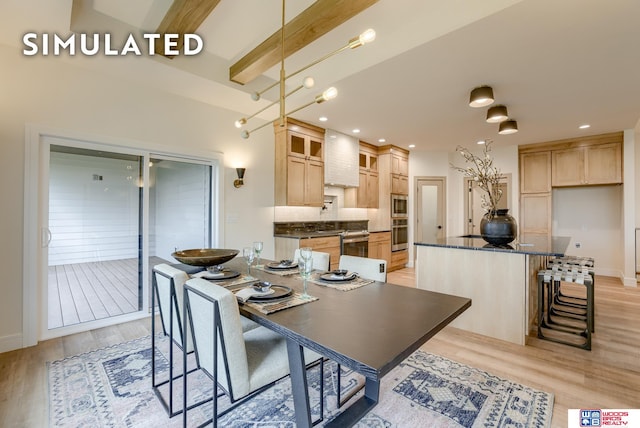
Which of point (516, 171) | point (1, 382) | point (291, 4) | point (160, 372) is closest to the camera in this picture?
point (1, 382)

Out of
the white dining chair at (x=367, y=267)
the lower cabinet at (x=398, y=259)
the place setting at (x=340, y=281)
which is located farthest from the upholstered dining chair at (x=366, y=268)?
the lower cabinet at (x=398, y=259)

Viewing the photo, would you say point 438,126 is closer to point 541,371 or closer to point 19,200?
point 541,371

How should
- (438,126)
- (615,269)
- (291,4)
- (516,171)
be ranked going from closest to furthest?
(291,4)
(438,126)
(615,269)
(516,171)

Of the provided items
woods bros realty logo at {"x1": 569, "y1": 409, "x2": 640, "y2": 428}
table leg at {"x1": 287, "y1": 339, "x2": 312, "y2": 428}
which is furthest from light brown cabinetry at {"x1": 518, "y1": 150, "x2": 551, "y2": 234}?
table leg at {"x1": 287, "y1": 339, "x2": 312, "y2": 428}

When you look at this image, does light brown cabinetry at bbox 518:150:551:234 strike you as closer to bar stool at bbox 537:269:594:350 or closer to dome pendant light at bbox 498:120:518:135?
dome pendant light at bbox 498:120:518:135

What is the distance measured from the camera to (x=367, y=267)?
2172 millimetres

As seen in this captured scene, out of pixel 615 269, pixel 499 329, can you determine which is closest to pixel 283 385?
pixel 499 329

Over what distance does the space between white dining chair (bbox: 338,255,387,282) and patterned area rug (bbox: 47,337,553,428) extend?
0.76 m

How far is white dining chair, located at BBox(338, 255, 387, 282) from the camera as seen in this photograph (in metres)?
2.08

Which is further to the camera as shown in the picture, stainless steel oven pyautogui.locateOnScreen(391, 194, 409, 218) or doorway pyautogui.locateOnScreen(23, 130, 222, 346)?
stainless steel oven pyautogui.locateOnScreen(391, 194, 409, 218)

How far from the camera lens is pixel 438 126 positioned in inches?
193

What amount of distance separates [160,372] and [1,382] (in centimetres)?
104

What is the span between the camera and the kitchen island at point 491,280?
107 inches

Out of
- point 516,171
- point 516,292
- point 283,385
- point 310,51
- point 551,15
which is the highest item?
point 310,51
